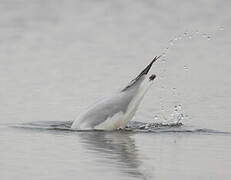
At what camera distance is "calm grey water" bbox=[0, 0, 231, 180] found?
29.0 feet

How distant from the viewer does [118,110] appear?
1153cm

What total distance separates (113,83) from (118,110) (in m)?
2.33

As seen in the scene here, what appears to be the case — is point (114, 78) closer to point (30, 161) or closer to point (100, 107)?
point (100, 107)

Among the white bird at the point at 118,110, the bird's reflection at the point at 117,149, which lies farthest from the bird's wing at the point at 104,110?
the bird's reflection at the point at 117,149

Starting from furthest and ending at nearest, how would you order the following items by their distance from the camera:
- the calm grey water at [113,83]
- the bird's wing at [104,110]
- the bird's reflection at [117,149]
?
1. the bird's wing at [104,110]
2. the calm grey water at [113,83]
3. the bird's reflection at [117,149]

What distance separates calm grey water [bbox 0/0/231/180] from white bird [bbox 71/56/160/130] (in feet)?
0.97

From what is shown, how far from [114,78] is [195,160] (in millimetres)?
5207

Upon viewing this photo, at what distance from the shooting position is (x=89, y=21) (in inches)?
752

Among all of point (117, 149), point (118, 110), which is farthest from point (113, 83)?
point (117, 149)

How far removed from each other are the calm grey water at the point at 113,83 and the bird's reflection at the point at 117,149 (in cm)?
1

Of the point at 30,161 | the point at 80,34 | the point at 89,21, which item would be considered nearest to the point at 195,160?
the point at 30,161

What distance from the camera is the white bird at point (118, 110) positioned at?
11.5m

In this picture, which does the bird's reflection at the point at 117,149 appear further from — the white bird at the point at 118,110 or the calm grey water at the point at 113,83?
the white bird at the point at 118,110

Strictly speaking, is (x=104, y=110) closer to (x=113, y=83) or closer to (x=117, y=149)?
(x=117, y=149)
